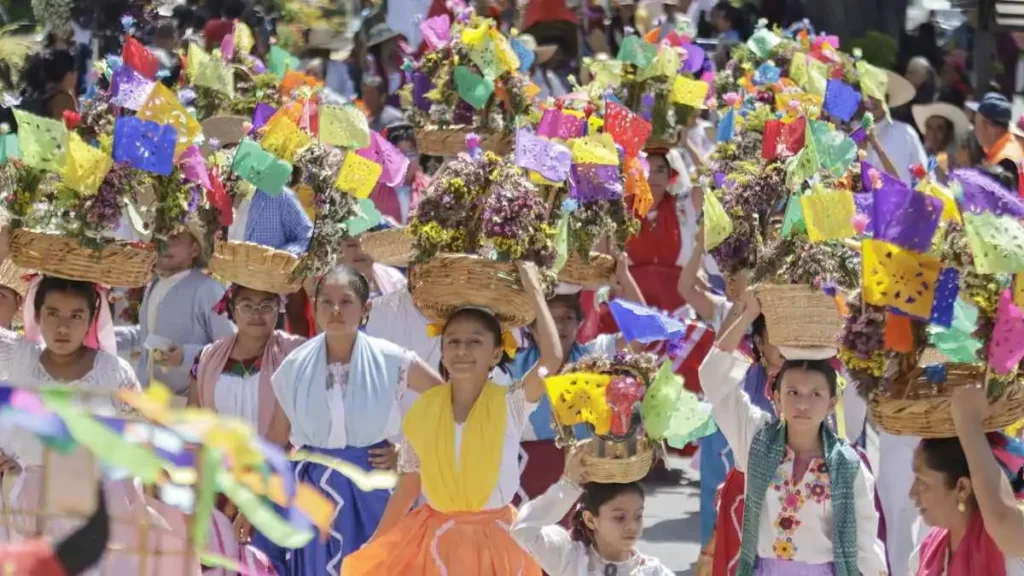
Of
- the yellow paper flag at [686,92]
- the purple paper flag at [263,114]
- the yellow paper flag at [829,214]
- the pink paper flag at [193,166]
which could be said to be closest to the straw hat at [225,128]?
the purple paper flag at [263,114]

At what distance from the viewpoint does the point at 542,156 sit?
22.5 ft

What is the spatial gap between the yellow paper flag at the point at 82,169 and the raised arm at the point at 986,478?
132 inches

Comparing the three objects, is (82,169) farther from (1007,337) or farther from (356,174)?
(1007,337)

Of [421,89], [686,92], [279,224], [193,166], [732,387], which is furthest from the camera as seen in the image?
[686,92]

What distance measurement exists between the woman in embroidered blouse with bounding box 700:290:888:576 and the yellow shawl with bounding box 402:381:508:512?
0.93 metres

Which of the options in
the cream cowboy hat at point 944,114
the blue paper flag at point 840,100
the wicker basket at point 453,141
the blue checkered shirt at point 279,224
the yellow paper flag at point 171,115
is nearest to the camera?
the yellow paper flag at point 171,115

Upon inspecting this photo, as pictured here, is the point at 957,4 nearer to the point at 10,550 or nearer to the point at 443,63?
the point at 443,63

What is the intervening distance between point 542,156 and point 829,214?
52.8 inches

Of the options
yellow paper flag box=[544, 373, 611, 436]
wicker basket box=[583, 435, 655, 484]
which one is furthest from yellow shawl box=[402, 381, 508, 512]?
wicker basket box=[583, 435, 655, 484]

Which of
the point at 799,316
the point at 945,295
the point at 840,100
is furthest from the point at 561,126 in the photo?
the point at 945,295

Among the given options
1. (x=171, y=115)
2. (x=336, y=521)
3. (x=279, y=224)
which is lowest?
(x=336, y=521)

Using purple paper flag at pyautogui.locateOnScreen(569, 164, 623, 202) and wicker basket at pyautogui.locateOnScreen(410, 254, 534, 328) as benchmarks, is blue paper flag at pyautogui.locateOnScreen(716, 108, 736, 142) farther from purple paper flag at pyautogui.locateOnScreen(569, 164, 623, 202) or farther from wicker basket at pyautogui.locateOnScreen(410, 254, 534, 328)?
wicker basket at pyautogui.locateOnScreen(410, 254, 534, 328)

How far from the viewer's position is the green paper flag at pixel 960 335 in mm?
4918

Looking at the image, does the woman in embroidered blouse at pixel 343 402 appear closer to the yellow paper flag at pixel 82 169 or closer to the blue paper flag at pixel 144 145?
the blue paper flag at pixel 144 145
